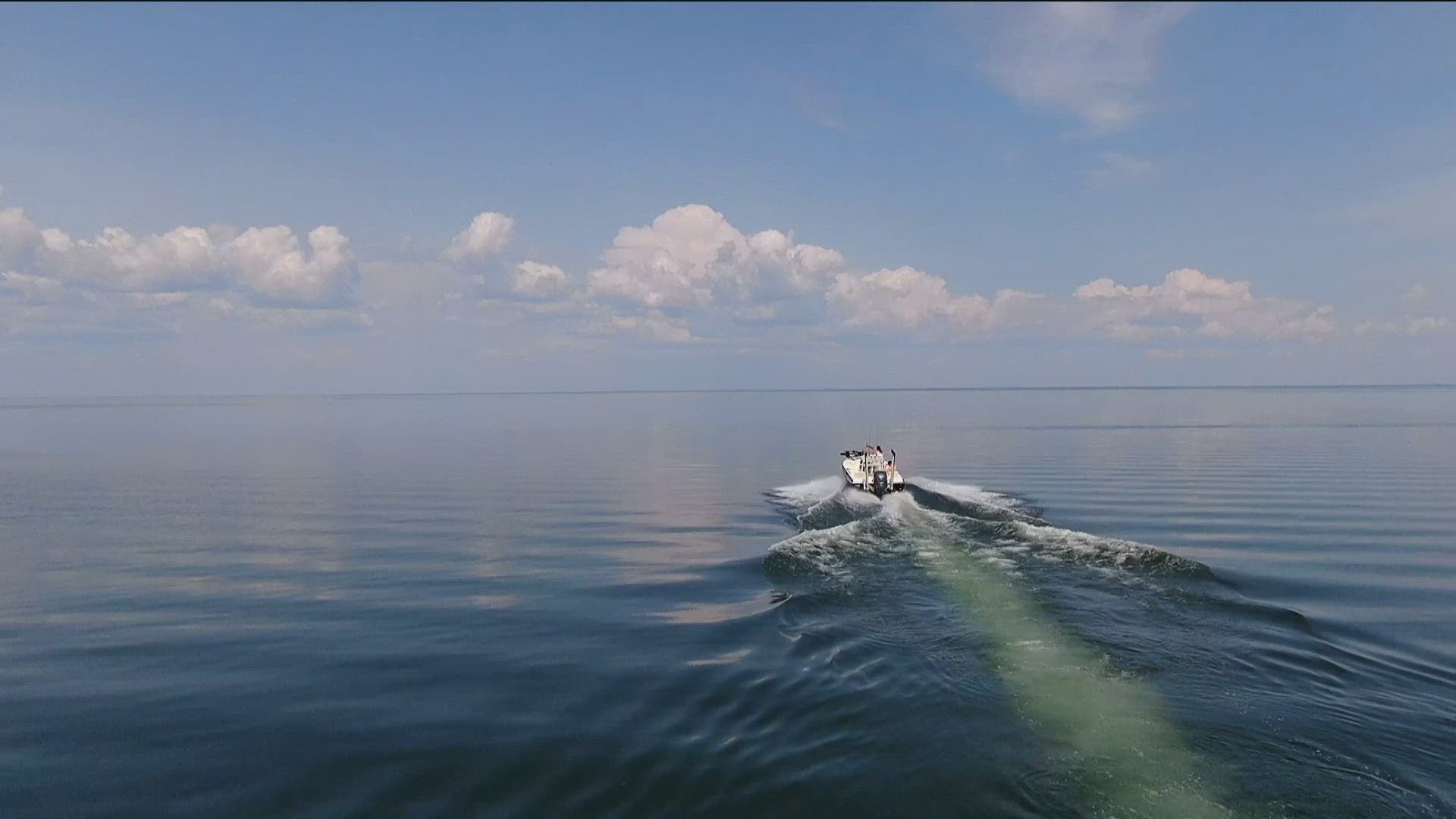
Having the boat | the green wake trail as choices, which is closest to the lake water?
the green wake trail

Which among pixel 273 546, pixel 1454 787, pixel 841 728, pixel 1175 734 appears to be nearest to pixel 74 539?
pixel 273 546

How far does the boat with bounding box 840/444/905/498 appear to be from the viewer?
47.4 meters

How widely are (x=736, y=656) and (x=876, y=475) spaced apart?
98.8 feet

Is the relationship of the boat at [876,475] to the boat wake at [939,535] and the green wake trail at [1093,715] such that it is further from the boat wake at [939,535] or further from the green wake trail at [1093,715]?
the green wake trail at [1093,715]

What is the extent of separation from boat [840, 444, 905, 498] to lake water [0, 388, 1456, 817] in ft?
4.26

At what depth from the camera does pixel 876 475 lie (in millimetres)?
47594

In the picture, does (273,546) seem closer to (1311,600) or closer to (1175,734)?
(1175,734)

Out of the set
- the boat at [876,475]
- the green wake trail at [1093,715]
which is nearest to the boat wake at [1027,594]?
the green wake trail at [1093,715]

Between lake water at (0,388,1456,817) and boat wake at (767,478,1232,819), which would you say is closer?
boat wake at (767,478,1232,819)

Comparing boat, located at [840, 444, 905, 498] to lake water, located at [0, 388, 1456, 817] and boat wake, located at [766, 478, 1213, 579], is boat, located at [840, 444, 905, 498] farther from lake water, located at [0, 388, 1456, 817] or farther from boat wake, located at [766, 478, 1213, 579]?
lake water, located at [0, 388, 1456, 817]

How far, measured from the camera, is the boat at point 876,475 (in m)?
47.4

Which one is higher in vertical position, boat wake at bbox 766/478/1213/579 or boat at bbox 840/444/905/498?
boat at bbox 840/444/905/498

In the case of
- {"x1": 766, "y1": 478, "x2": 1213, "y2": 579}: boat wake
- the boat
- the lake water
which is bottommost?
the lake water

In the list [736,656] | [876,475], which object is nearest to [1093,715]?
[736,656]
